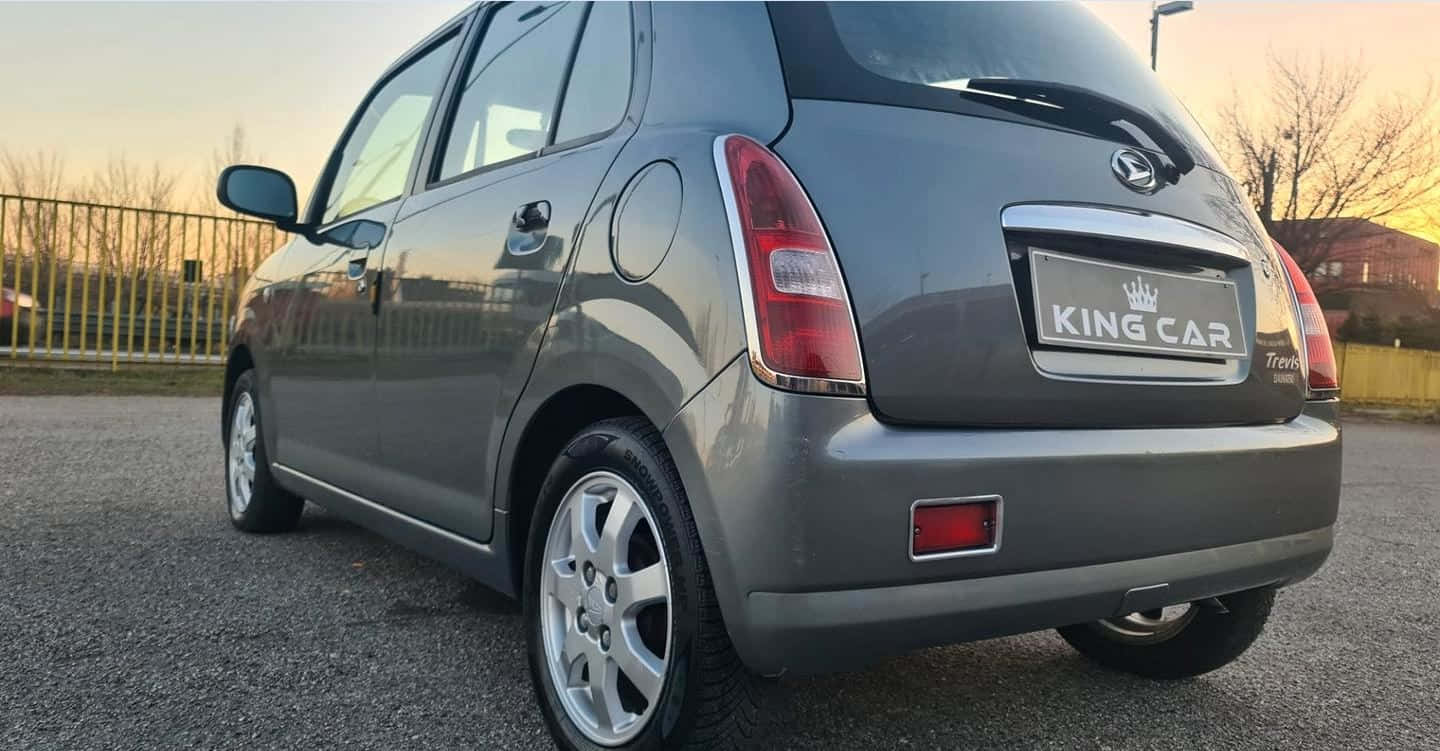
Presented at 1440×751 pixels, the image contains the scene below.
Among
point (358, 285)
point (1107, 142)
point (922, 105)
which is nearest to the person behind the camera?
point (922, 105)

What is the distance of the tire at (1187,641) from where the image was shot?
2.30 metres

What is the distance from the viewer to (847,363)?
5.10ft

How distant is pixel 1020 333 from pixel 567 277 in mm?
854

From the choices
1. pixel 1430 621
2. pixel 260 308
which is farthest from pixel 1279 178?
pixel 260 308

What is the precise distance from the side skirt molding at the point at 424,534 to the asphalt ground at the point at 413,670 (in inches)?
10.6

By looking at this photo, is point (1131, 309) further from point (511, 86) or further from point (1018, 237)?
point (511, 86)

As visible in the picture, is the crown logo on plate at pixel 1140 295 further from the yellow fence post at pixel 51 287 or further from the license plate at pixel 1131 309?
the yellow fence post at pixel 51 287

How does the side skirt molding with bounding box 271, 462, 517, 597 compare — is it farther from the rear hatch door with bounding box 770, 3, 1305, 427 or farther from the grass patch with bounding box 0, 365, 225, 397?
the grass patch with bounding box 0, 365, 225, 397

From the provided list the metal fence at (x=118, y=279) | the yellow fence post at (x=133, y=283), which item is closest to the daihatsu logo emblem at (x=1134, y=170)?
the metal fence at (x=118, y=279)

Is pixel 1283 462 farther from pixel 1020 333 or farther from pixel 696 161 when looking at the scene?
pixel 696 161

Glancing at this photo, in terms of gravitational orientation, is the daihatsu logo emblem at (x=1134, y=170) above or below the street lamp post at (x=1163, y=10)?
below

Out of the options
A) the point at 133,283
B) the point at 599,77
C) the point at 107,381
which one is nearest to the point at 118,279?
the point at 133,283

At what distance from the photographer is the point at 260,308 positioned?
367 centimetres

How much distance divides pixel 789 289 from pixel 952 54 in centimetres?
74
